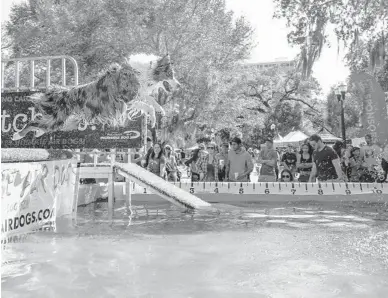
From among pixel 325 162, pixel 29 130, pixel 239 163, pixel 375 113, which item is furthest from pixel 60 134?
pixel 375 113

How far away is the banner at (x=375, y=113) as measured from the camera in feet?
41.5

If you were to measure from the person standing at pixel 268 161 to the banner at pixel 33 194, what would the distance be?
5021 mm

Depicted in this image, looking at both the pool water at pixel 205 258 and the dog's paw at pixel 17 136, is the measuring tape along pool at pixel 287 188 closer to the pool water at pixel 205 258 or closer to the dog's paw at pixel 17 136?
the pool water at pixel 205 258

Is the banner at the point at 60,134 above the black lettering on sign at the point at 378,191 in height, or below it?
above

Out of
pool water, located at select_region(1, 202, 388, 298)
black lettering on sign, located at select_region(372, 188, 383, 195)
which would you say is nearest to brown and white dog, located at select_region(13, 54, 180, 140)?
pool water, located at select_region(1, 202, 388, 298)

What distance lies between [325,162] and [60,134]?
5024 millimetres

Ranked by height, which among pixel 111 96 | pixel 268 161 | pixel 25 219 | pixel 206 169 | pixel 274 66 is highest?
pixel 274 66

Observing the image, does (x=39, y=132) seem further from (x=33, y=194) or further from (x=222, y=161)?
(x=222, y=161)

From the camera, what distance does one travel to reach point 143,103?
22.8ft

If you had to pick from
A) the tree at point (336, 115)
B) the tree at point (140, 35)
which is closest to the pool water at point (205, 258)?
the tree at point (140, 35)

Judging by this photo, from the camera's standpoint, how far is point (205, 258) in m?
4.41

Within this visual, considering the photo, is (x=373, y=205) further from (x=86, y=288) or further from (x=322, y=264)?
(x=86, y=288)

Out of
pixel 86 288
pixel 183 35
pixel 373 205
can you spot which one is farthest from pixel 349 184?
pixel 183 35

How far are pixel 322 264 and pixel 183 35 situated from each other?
63.7 ft
